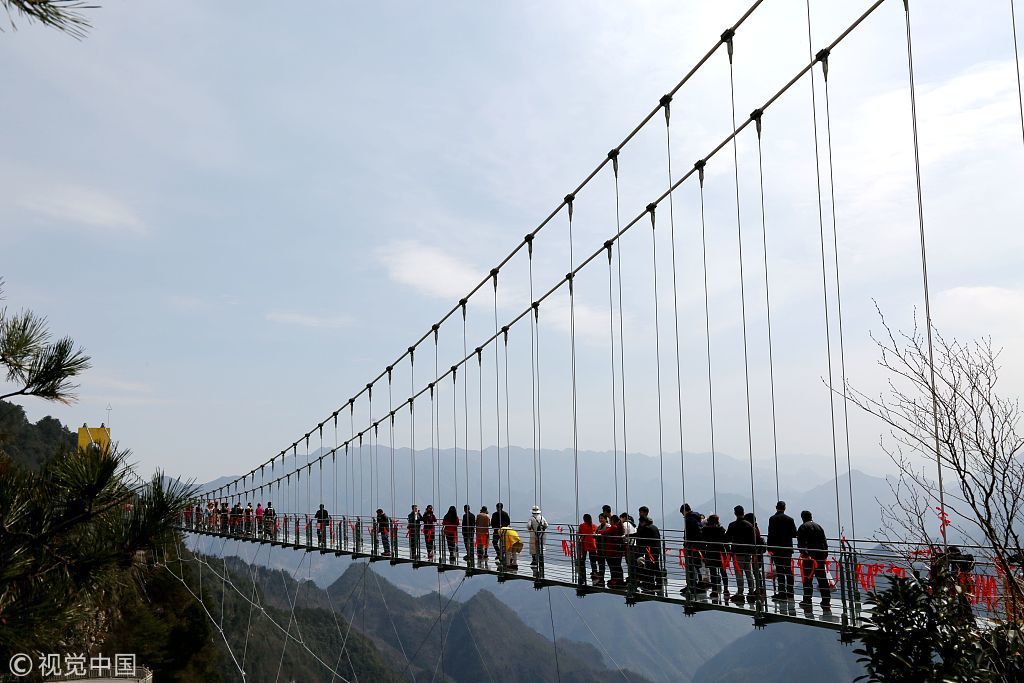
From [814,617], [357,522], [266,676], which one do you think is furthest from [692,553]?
[266,676]

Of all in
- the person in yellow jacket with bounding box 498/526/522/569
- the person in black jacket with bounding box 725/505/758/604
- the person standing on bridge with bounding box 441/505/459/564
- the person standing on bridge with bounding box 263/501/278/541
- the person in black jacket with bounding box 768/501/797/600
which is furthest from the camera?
the person standing on bridge with bounding box 263/501/278/541

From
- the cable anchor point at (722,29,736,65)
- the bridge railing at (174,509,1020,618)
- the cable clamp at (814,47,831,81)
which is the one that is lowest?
the bridge railing at (174,509,1020,618)

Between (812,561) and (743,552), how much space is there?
897mm

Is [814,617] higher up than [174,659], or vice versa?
[814,617]

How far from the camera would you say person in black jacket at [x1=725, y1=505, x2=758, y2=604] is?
9781 millimetres

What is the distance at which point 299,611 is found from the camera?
81000 millimetres

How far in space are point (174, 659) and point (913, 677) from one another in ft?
131

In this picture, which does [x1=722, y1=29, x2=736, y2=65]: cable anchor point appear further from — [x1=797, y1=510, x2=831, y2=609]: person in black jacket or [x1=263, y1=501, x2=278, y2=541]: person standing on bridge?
[x1=263, y1=501, x2=278, y2=541]: person standing on bridge

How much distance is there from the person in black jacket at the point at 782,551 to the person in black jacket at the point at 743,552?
197mm

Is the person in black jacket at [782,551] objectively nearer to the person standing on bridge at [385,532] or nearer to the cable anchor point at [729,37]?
the cable anchor point at [729,37]

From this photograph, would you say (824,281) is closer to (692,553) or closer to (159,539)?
(692,553)

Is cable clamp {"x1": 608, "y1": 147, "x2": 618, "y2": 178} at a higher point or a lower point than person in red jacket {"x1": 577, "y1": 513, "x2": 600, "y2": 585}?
higher

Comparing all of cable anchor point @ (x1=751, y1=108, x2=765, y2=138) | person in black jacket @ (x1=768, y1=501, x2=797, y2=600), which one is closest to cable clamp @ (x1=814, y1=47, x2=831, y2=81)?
cable anchor point @ (x1=751, y1=108, x2=765, y2=138)

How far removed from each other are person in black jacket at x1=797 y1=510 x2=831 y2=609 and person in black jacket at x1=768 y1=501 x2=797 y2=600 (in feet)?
0.44
